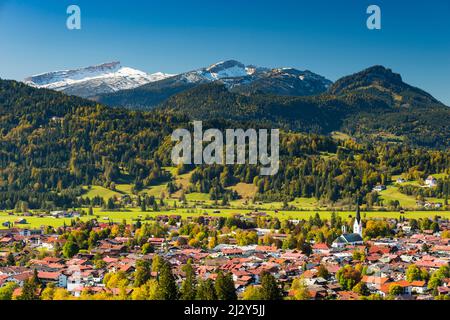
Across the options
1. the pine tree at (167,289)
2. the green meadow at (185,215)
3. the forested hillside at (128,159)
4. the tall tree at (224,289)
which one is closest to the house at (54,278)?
the pine tree at (167,289)

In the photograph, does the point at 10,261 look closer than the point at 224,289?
No

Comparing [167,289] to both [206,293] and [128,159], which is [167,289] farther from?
[128,159]

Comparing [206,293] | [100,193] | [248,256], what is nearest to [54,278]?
[206,293]

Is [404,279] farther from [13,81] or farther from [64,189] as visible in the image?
[13,81]

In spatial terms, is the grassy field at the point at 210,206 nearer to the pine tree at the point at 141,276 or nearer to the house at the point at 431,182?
the house at the point at 431,182

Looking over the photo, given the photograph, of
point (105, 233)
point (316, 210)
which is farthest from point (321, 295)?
point (316, 210)
